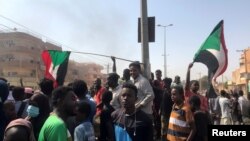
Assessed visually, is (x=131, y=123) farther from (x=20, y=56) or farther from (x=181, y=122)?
(x=20, y=56)

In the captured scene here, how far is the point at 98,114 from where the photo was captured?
5.86 metres

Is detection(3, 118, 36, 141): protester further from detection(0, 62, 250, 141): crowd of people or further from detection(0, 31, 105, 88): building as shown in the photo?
detection(0, 31, 105, 88): building

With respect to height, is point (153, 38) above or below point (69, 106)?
above

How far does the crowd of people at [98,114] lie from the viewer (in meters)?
3.21

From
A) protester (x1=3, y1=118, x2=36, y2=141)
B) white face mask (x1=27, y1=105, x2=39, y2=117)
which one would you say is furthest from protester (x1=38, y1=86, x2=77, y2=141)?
white face mask (x1=27, y1=105, x2=39, y2=117)

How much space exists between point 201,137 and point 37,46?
201 feet

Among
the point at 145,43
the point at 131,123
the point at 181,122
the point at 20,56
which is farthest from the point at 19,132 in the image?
the point at 20,56

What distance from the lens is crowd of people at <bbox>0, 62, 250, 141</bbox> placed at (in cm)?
321

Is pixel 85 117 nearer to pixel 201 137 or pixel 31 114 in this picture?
pixel 31 114

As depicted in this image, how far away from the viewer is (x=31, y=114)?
423 centimetres

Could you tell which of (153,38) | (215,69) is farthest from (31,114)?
(153,38)

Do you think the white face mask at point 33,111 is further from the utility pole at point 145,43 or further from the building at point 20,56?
the building at point 20,56

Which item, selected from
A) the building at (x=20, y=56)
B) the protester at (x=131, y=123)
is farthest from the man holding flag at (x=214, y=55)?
the building at (x=20, y=56)

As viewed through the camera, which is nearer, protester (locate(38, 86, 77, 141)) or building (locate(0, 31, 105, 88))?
protester (locate(38, 86, 77, 141))
